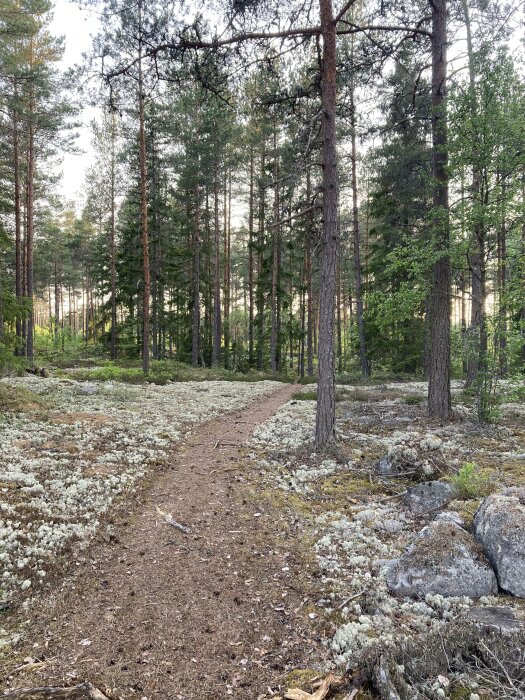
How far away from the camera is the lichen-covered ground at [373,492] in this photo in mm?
3416

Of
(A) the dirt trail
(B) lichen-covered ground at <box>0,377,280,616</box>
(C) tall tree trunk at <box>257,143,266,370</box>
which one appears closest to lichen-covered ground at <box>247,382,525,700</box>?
(A) the dirt trail

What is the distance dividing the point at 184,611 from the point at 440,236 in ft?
31.3

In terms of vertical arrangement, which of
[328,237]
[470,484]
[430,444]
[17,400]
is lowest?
[470,484]

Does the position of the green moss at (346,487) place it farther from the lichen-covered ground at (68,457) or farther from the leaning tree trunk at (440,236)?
the leaning tree trunk at (440,236)

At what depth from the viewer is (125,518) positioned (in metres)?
5.68

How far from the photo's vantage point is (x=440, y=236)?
31.9 feet

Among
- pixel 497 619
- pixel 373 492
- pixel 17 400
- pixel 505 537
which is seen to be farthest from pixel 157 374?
pixel 497 619

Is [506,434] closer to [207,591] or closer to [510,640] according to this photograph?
[510,640]

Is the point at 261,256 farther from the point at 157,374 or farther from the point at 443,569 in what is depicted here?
the point at 443,569

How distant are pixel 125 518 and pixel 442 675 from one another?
4.43m

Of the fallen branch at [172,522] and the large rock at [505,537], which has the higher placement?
the large rock at [505,537]

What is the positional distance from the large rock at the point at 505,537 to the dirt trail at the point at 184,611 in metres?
1.93

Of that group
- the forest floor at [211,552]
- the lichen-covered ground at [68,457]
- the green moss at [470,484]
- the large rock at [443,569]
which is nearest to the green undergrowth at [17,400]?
the lichen-covered ground at [68,457]

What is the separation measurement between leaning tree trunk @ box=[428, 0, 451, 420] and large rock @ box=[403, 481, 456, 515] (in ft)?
17.1
